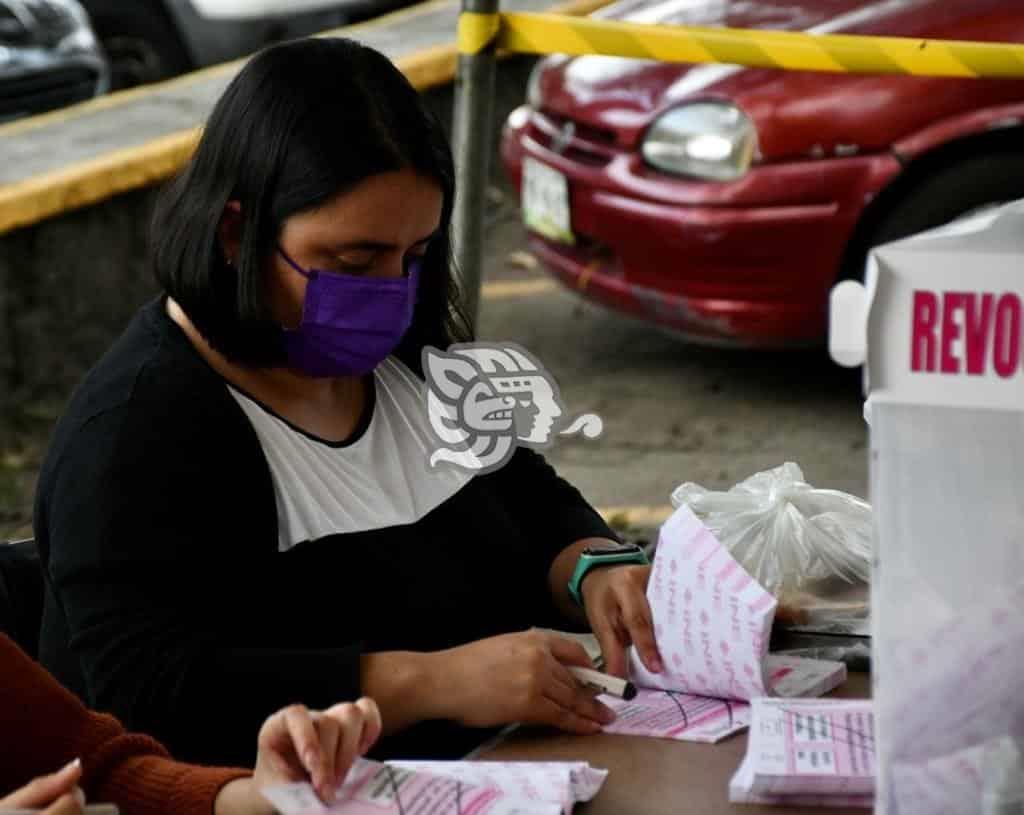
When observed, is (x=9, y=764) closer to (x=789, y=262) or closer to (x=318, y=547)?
(x=318, y=547)

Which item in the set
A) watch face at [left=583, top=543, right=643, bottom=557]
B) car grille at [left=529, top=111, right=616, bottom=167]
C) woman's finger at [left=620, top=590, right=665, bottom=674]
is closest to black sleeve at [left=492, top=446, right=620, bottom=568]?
watch face at [left=583, top=543, right=643, bottom=557]

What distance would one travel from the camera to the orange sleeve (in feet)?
5.51

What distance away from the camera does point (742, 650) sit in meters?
1.86

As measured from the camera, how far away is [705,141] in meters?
5.09

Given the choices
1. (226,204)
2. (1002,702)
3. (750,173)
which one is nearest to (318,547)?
(226,204)

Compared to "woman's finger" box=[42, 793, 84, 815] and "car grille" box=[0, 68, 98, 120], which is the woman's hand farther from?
"car grille" box=[0, 68, 98, 120]

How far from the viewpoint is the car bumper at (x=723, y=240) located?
5.00 metres

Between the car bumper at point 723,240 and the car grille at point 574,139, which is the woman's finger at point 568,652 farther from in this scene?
the car grille at point 574,139

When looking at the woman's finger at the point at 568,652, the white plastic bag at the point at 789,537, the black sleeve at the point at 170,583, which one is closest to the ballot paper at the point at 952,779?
the woman's finger at the point at 568,652

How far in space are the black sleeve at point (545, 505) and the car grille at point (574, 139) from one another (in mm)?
2941

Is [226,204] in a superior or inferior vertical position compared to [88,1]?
superior

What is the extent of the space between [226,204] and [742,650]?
0.71 metres

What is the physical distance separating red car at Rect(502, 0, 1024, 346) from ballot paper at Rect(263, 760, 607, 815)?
3.48 m

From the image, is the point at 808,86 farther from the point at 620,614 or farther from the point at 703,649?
the point at 703,649
